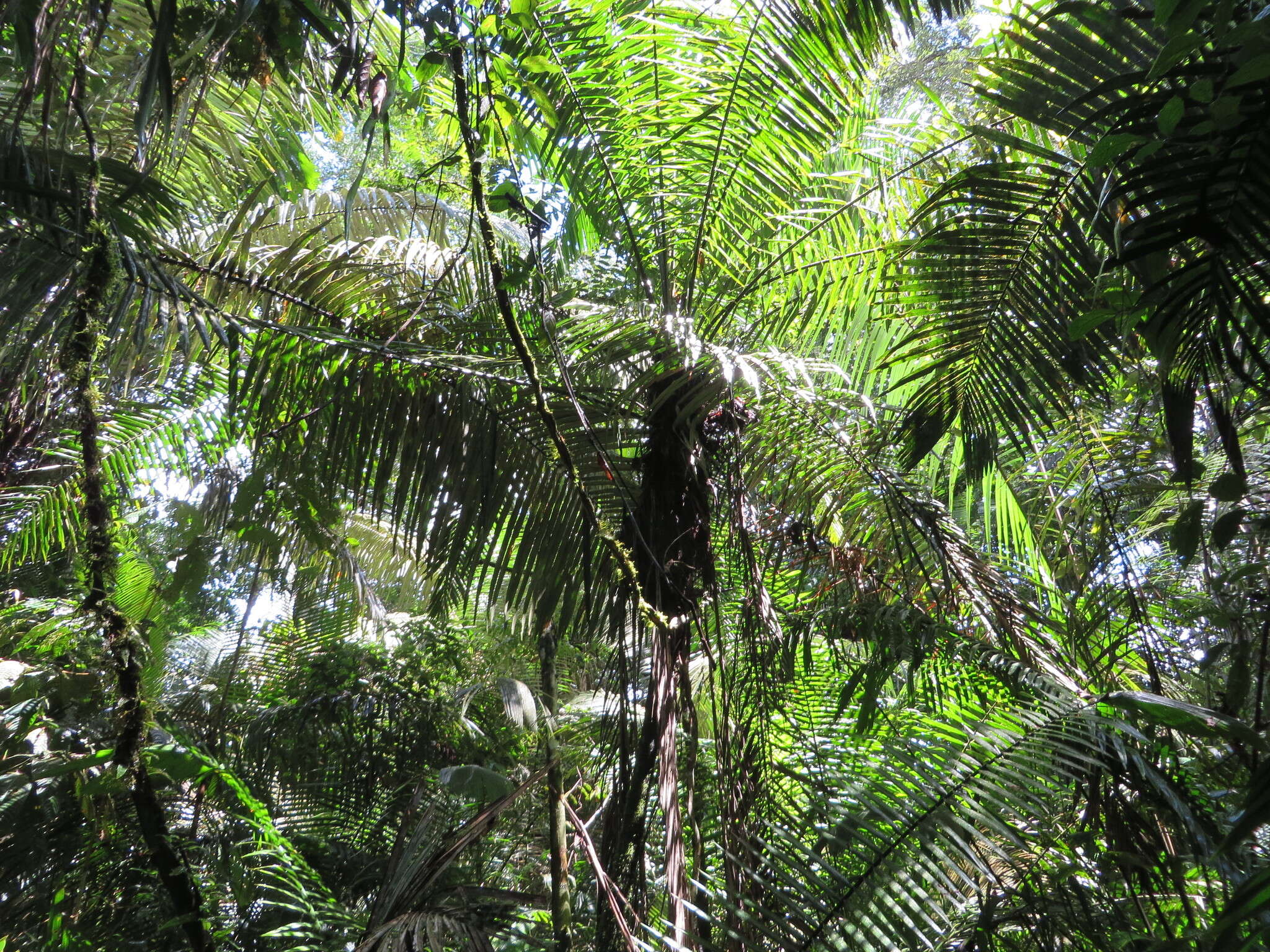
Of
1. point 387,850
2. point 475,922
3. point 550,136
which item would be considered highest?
point 550,136

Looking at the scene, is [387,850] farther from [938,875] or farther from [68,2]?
[68,2]

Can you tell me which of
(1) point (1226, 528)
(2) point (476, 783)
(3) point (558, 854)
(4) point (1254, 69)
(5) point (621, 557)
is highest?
(4) point (1254, 69)

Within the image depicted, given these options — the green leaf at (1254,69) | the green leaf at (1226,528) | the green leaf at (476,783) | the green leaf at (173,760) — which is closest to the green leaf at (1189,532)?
the green leaf at (1226,528)

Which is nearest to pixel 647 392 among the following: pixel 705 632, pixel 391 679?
pixel 705 632

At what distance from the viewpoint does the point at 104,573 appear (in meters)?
2.41

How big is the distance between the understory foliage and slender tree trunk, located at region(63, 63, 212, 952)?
16 mm

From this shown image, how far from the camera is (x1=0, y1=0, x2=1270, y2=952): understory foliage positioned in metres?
1.84

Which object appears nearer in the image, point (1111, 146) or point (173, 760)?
point (1111, 146)

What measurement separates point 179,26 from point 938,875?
2.72 meters

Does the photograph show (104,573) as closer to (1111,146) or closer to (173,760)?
(173,760)

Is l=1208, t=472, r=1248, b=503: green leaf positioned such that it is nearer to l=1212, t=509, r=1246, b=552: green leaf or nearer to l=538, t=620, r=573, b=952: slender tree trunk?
l=1212, t=509, r=1246, b=552: green leaf

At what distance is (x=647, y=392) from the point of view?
3031mm

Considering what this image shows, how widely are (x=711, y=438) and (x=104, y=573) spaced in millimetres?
1873

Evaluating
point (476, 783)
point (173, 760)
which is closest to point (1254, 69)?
point (173, 760)
